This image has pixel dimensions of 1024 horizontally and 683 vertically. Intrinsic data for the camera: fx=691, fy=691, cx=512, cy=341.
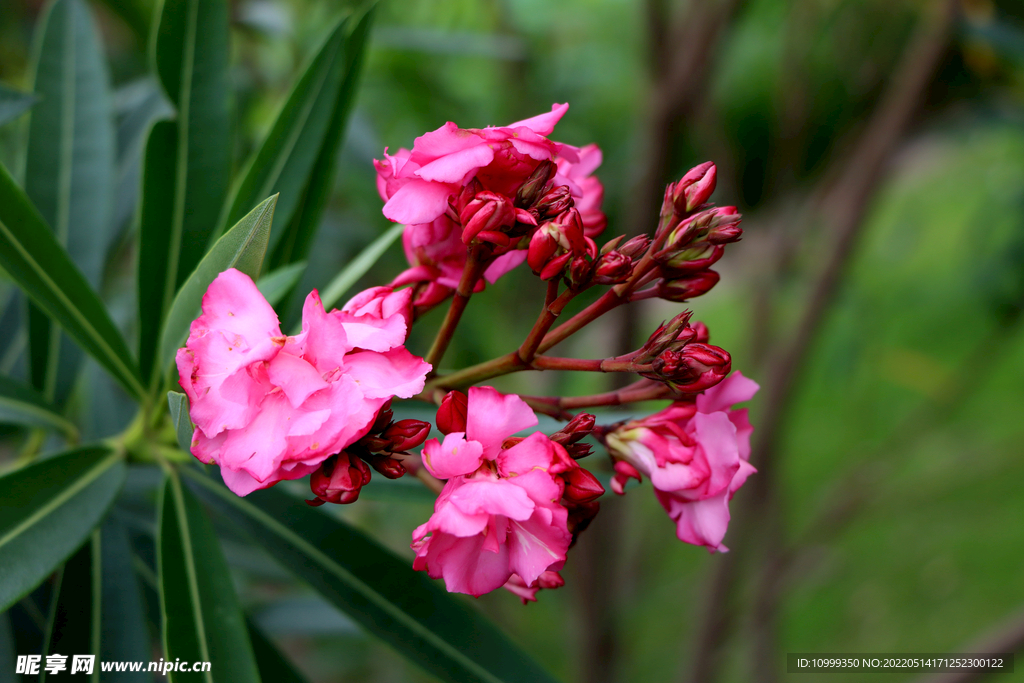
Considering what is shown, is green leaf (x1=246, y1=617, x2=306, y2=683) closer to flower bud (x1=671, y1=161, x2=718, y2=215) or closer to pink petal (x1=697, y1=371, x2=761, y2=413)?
pink petal (x1=697, y1=371, x2=761, y2=413)

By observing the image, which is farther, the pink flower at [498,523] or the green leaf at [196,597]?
the green leaf at [196,597]

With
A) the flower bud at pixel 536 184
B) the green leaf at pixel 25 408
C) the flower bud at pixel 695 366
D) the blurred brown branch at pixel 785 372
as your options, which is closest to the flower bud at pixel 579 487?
the flower bud at pixel 695 366

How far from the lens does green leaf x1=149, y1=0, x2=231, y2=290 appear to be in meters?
0.77

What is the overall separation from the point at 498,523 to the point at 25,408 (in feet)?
1.94

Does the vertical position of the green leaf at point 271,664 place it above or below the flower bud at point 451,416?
below

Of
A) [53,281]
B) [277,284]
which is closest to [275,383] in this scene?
[277,284]

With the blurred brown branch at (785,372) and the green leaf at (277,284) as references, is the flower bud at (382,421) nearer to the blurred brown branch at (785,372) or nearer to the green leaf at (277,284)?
the green leaf at (277,284)

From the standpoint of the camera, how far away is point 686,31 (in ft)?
5.31

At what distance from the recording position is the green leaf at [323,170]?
2.62 ft

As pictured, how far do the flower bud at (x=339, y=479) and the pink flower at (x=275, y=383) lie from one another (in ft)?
0.08

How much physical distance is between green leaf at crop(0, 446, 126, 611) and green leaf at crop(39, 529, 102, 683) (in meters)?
0.13

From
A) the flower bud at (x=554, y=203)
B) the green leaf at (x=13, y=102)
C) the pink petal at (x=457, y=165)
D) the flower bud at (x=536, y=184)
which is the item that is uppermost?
the green leaf at (x=13, y=102)

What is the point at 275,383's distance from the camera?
1.52ft

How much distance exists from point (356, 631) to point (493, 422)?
979 millimetres
